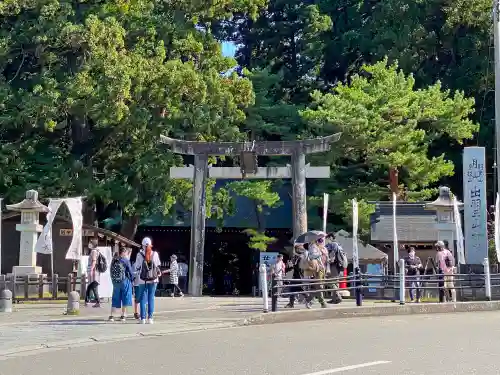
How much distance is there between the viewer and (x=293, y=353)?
10883mm

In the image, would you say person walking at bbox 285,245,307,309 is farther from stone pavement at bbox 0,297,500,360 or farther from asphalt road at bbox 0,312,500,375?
asphalt road at bbox 0,312,500,375

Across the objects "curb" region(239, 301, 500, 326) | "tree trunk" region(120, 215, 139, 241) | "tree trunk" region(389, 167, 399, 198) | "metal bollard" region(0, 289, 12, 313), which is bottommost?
"curb" region(239, 301, 500, 326)

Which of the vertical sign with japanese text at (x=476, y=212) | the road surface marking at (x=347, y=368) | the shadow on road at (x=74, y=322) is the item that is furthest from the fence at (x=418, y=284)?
the road surface marking at (x=347, y=368)

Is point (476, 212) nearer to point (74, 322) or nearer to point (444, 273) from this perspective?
point (444, 273)

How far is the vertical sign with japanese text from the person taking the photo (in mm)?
21609

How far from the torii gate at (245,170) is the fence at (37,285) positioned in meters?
4.80

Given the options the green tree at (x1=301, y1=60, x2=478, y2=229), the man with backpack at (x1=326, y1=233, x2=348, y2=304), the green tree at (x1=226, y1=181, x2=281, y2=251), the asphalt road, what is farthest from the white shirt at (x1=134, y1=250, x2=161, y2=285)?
the green tree at (x1=226, y1=181, x2=281, y2=251)

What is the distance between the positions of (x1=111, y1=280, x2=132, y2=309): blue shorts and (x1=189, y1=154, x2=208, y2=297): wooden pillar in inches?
465

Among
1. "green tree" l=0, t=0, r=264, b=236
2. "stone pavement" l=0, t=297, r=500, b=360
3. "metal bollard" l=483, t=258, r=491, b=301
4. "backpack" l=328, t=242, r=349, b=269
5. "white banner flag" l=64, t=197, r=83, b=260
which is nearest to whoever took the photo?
"stone pavement" l=0, t=297, r=500, b=360

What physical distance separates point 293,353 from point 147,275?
506 cm

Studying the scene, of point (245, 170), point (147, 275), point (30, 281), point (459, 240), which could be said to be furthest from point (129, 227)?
point (147, 275)

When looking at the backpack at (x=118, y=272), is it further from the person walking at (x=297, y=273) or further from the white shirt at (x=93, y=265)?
the white shirt at (x=93, y=265)

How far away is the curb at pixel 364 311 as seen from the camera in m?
16.0

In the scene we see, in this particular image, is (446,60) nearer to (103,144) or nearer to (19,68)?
(103,144)
